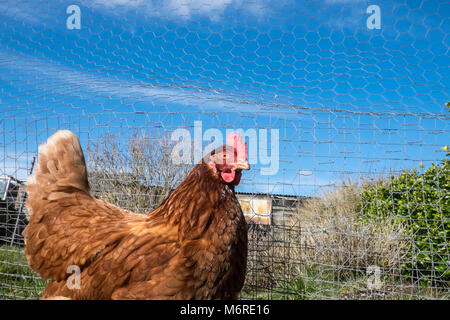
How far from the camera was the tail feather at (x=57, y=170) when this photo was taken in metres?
1.93

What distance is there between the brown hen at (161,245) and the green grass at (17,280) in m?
1.54

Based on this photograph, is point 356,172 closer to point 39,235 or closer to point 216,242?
point 216,242

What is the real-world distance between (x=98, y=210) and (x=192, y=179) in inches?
26.0

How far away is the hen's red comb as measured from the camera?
1546 mm

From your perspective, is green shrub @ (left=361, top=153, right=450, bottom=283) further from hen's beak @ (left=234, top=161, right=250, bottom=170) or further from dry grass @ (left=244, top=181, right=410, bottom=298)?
Answer: hen's beak @ (left=234, top=161, right=250, bottom=170)

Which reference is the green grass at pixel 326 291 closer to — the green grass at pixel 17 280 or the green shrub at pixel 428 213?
the green shrub at pixel 428 213

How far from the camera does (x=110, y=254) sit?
1.57m

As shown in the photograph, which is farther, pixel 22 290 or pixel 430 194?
pixel 430 194

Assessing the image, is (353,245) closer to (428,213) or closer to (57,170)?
(428,213)

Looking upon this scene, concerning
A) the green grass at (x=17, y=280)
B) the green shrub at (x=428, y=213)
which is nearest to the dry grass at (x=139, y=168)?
the green grass at (x=17, y=280)

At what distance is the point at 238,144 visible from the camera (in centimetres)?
158

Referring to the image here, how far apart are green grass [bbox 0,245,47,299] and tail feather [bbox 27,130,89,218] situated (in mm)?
1455

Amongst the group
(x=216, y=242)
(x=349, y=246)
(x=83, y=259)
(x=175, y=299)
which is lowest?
(x=349, y=246)
